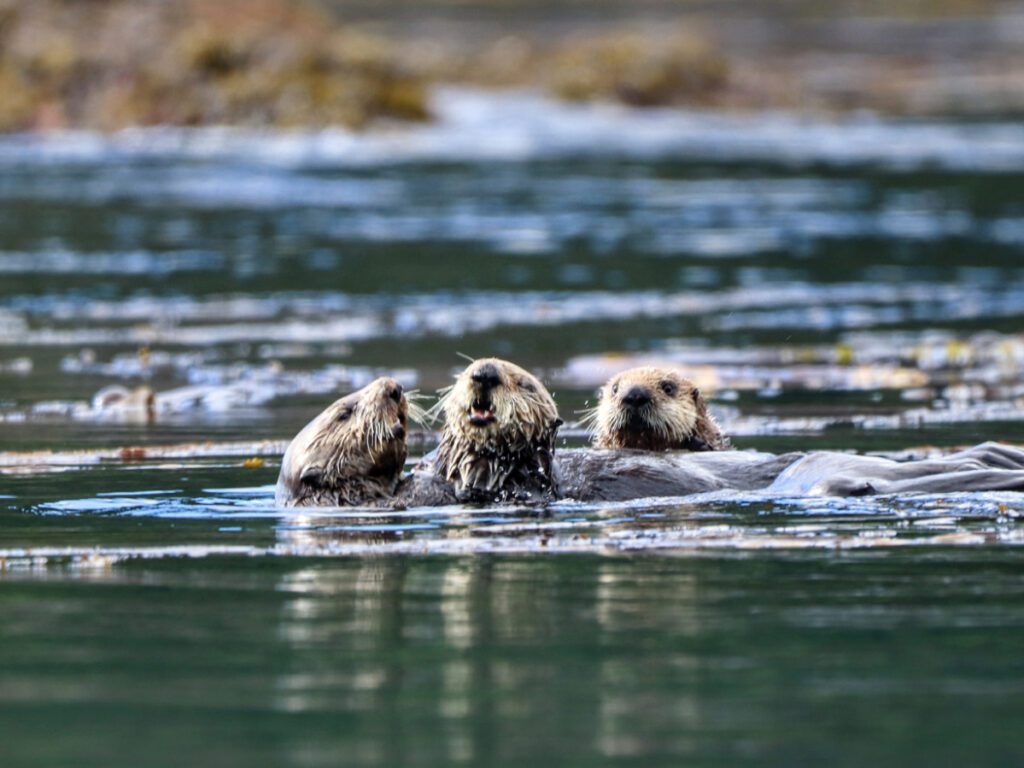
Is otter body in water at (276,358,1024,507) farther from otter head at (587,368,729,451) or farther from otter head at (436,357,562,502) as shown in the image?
otter head at (587,368,729,451)

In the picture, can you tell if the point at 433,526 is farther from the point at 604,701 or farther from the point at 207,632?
the point at 604,701

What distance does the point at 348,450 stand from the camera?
7.56m

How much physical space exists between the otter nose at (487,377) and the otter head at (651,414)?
710 mm

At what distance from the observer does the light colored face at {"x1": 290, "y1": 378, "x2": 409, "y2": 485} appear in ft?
24.7

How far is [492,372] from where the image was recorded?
288 inches

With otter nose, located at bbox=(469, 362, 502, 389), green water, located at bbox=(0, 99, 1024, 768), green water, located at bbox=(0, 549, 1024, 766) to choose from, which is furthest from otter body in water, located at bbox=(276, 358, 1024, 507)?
green water, located at bbox=(0, 549, 1024, 766)

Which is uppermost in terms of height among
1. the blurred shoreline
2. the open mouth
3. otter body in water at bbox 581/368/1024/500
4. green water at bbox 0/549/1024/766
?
the blurred shoreline

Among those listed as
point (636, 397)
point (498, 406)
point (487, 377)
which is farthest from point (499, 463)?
point (636, 397)

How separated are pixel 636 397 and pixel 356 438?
3.60 ft

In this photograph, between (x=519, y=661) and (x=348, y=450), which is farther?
(x=348, y=450)

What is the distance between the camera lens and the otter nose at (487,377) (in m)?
7.32

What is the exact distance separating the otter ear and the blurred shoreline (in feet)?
84.9

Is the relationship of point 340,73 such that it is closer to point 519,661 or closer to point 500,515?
point 500,515

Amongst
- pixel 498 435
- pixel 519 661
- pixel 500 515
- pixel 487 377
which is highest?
pixel 487 377
